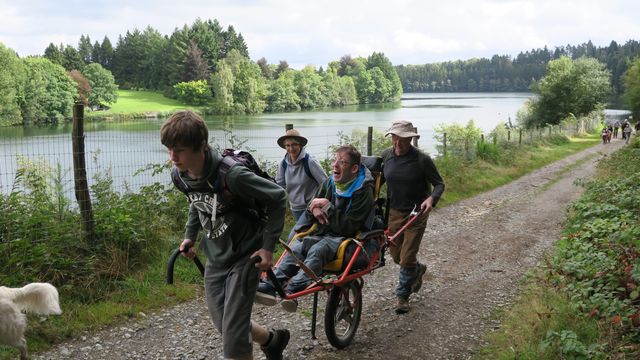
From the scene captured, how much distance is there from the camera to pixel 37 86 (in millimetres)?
36875

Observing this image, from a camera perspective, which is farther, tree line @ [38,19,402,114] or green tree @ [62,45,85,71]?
green tree @ [62,45,85,71]

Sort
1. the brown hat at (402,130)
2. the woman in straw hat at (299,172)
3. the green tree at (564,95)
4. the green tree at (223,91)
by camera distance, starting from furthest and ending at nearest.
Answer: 1. the green tree at (223,91)
2. the green tree at (564,95)
3. the woman in straw hat at (299,172)
4. the brown hat at (402,130)

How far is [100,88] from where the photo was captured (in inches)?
2264

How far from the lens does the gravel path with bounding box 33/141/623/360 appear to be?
14.6 ft

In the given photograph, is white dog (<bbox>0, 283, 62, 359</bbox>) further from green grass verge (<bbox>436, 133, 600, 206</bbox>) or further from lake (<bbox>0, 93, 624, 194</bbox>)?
green grass verge (<bbox>436, 133, 600, 206</bbox>)

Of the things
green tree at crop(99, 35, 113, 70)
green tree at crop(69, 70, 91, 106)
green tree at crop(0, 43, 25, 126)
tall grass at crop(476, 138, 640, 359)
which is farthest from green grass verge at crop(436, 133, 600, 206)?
green tree at crop(99, 35, 113, 70)

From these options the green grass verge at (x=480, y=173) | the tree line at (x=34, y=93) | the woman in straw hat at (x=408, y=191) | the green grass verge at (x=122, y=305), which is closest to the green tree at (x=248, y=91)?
the tree line at (x=34, y=93)

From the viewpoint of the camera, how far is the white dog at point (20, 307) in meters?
3.69

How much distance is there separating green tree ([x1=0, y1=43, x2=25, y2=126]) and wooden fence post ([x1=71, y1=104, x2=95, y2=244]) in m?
20.4

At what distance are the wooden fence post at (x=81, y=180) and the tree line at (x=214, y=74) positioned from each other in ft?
176

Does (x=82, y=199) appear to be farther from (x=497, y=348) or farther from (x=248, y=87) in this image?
(x=248, y=87)

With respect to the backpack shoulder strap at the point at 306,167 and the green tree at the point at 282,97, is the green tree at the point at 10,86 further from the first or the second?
the green tree at the point at 282,97

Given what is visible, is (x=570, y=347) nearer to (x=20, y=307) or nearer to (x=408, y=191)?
(x=408, y=191)

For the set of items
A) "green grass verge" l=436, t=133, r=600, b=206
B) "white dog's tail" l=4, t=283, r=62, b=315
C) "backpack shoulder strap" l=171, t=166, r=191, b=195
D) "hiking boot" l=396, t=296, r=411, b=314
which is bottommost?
"hiking boot" l=396, t=296, r=411, b=314
